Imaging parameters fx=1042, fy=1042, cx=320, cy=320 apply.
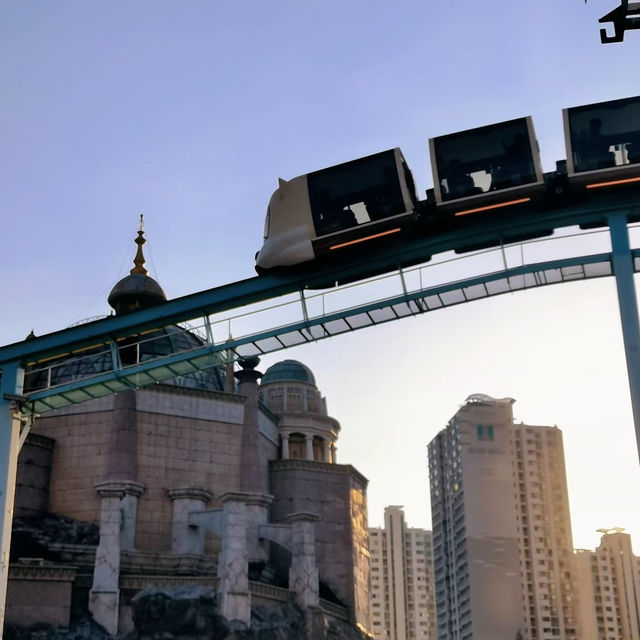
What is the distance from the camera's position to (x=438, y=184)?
26.7 m

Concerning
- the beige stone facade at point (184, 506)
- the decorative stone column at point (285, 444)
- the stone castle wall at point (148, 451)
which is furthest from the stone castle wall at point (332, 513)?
the stone castle wall at point (148, 451)

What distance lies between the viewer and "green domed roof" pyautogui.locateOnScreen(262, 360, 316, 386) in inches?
3610

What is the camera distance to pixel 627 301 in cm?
2455

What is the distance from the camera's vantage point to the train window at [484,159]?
26.1 meters

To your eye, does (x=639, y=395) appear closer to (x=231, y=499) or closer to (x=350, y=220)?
(x=350, y=220)

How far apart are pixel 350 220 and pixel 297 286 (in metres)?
2.72

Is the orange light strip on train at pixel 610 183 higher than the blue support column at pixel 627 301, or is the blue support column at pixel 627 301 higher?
the orange light strip on train at pixel 610 183

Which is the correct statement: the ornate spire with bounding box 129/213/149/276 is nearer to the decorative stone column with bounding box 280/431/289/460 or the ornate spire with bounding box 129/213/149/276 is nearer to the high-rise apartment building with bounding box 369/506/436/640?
the decorative stone column with bounding box 280/431/289/460

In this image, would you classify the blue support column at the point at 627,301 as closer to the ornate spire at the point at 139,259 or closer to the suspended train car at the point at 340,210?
the suspended train car at the point at 340,210

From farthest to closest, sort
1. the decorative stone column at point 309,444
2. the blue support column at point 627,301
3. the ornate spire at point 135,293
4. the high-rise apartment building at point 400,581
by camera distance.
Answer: the high-rise apartment building at point 400,581, the decorative stone column at point 309,444, the ornate spire at point 135,293, the blue support column at point 627,301

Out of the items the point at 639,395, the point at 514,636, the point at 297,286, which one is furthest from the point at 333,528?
the point at 639,395

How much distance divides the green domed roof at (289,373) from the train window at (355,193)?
209 feet

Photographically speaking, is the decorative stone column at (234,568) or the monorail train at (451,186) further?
the decorative stone column at (234,568)

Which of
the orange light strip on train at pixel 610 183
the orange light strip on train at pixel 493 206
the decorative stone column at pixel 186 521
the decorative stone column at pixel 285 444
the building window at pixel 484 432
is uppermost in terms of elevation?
the building window at pixel 484 432
